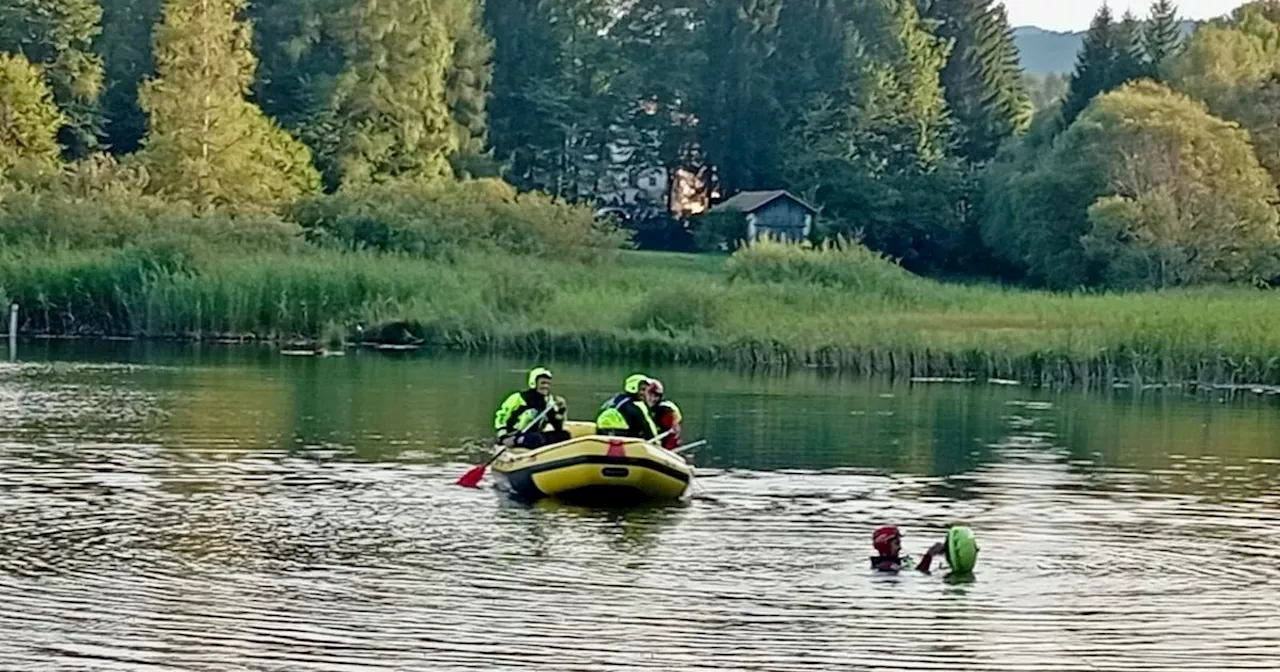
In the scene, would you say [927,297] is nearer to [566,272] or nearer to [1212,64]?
[566,272]

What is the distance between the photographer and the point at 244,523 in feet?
80.8

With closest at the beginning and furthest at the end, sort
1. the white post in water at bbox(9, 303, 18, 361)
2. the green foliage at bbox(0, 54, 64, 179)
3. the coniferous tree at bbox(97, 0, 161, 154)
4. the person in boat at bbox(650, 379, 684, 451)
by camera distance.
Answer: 1. the person in boat at bbox(650, 379, 684, 451)
2. the white post in water at bbox(9, 303, 18, 361)
3. the green foliage at bbox(0, 54, 64, 179)
4. the coniferous tree at bbox(97, 0, 161, 154)

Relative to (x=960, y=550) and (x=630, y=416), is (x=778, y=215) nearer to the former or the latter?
(x=630, y=416)

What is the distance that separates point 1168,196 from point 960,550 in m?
56.0

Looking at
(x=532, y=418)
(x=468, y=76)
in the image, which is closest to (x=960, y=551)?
(x=532, y=418)

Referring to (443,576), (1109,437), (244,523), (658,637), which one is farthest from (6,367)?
(658,637)

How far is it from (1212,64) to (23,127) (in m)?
40.2

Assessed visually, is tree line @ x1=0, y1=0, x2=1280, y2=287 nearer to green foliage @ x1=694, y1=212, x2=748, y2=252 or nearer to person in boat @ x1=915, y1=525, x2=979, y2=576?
green foliage @ x1=694, y1=212, x2=748, y2=252

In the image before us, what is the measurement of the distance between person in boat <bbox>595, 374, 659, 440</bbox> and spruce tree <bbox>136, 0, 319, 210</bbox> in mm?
50306

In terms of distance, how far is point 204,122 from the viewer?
79.1 meters

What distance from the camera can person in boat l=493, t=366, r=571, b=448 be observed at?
95.2ft

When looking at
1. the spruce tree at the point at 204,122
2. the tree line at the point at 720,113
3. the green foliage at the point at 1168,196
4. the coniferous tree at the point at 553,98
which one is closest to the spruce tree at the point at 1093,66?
the tree line at the point at 720,113

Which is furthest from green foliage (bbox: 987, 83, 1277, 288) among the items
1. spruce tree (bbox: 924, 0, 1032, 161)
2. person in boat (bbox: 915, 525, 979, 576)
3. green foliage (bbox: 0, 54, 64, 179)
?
person in boat (bbox: 915, 525, 979, 576)

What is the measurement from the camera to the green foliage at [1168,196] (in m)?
75.7
